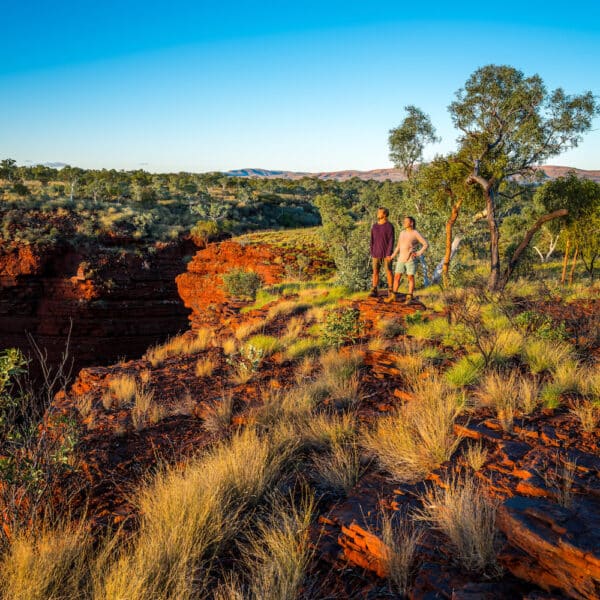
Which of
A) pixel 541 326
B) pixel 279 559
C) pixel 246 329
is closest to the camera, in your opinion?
pixel 279 559

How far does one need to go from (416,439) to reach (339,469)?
29.1 inches

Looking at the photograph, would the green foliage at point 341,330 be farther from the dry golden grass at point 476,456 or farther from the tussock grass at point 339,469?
the dry golden grass at point 476,456

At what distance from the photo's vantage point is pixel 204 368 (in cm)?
721

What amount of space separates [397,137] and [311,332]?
1607cm

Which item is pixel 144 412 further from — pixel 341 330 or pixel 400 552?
pixel 400 552

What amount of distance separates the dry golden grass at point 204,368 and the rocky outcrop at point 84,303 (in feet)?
49.3

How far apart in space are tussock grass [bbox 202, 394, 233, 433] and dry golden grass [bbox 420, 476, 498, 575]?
273 centimetres

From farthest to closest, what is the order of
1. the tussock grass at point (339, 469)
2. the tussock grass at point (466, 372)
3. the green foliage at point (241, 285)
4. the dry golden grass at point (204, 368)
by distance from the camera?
1. the green foliage at point (241, 285)
2. the dry golden grass at point (204, 368)
3. the tussock grass at point (466, 372)
4. the tussock grass at point (339, 469)

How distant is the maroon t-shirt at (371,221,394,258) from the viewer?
28.2 ft

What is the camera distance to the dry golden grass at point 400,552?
7.40 ft

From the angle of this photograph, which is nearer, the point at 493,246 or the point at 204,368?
the point at 204,368

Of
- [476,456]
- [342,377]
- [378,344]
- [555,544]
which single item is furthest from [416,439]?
[378,344]

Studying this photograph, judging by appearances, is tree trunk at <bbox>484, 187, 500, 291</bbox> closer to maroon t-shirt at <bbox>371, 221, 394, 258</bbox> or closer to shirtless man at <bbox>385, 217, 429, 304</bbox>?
shirtless man at <bbox>385, 217, 429, 304</bbox>

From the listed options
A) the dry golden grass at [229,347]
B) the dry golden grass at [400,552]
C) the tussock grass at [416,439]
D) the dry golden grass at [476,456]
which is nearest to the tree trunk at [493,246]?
the dry golden grass at [229,347]
